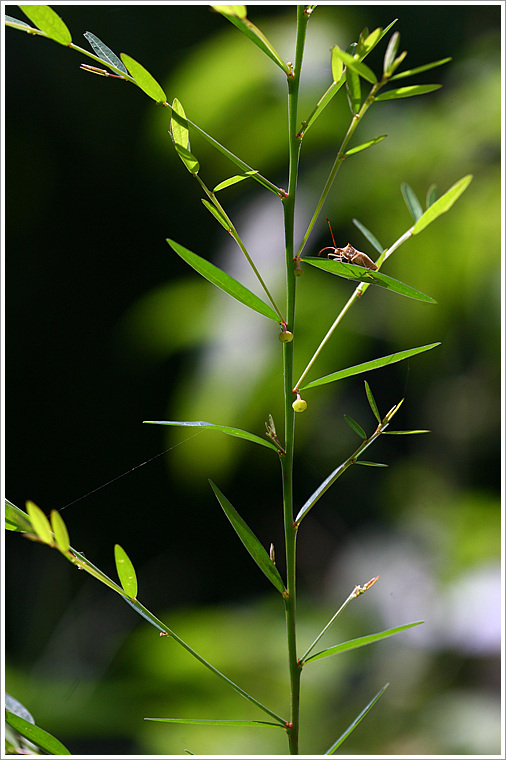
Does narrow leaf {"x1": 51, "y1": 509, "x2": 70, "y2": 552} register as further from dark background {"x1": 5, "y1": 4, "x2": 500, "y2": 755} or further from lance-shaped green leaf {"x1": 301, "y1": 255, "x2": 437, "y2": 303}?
dark background {"x1": 5, "y1": 4, "x2": 500, "y2": 755}

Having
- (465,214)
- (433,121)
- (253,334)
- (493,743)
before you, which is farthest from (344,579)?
(433,121)

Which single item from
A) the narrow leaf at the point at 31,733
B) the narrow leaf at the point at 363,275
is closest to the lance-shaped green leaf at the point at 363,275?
the narrow leaf at the point at 363,275

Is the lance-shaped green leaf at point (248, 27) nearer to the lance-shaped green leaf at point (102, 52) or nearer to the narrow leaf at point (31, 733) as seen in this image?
the lance-shaped green leaf at point (102, 52)

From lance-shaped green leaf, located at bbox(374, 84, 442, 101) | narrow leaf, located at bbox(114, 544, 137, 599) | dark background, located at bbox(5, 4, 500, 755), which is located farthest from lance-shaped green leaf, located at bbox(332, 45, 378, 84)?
dark background, located at bbox(5, 4, 500, 755)

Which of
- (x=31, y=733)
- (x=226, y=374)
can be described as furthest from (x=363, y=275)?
(x=226, y=374)

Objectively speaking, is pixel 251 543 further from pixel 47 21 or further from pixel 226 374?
pixel 226 374
